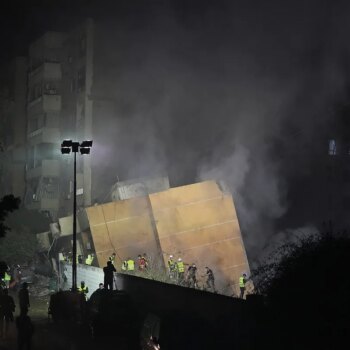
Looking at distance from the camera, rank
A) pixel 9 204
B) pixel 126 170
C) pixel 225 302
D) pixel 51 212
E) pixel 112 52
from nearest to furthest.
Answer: pixel 9 204 < pixel 225 302 < pixel 126 170 < pixel 112 52 < pixel 51 212

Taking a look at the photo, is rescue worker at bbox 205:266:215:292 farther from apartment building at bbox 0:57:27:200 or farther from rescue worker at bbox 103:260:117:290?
apartment building at bbox 0:57:27:200

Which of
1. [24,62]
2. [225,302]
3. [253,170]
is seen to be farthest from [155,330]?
[24,62]

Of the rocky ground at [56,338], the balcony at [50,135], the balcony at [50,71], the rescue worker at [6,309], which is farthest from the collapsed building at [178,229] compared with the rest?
the balcony at [50,71]

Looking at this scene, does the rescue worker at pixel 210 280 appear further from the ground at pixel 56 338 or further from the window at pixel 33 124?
the window at pixel 33 124

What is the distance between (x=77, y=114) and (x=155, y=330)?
31.5m

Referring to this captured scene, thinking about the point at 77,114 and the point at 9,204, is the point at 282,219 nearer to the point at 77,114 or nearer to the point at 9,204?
the point at 77,114

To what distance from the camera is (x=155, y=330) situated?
1261cm

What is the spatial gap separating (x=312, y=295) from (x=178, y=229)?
20.7m

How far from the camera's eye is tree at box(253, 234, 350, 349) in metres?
9.85

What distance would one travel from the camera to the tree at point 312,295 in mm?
9852

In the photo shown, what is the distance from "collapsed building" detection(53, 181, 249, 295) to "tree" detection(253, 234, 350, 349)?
746 inches

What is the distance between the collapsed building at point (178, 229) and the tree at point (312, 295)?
1895 cm

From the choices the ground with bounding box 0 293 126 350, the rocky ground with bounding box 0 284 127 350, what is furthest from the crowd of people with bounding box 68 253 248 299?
the ground with bounding box 0 293 126 350

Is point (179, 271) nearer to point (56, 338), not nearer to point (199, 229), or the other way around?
point (199, 229)
